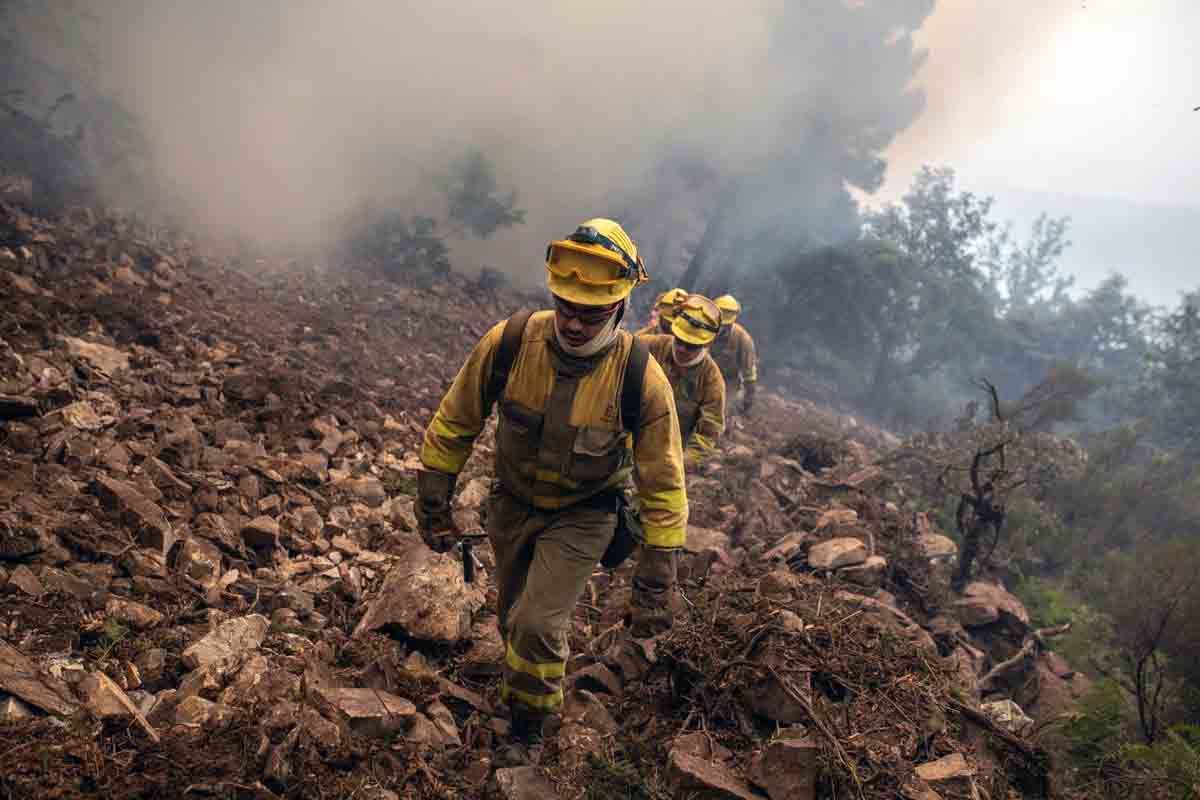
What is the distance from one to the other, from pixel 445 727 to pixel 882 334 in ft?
82.9

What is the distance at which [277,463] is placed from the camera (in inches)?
172

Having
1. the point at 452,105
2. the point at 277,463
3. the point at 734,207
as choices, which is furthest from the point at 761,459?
the point at 734,207

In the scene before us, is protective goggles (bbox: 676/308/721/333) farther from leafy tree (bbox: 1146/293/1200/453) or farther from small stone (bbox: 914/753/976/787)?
leafy tree (bbox: 1146/293/1200/453)

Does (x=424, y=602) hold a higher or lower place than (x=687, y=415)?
lower

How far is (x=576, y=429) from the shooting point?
2.37 metres

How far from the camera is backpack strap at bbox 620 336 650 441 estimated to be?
93.7 inches

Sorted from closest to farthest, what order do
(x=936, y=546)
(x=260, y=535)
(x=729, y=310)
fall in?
(x=260, y=535) < (x=936, y=546) < (x=729, y=310)

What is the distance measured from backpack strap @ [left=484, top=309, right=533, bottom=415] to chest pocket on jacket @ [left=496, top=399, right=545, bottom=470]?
0.30 feet

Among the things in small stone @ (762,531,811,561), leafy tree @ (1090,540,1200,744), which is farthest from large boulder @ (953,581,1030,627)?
small stone @ (762,531,811,561)

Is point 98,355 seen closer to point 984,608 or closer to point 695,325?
point 695,325

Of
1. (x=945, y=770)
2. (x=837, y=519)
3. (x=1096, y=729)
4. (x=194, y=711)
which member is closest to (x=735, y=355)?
(x=837, y=519)

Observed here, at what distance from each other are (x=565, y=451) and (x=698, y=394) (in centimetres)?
249

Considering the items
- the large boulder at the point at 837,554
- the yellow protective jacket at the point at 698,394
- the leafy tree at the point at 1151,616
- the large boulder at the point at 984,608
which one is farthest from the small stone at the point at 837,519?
the leafy tree at the point at 1151,616

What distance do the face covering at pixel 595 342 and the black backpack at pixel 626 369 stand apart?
Result: 0.12 meters
